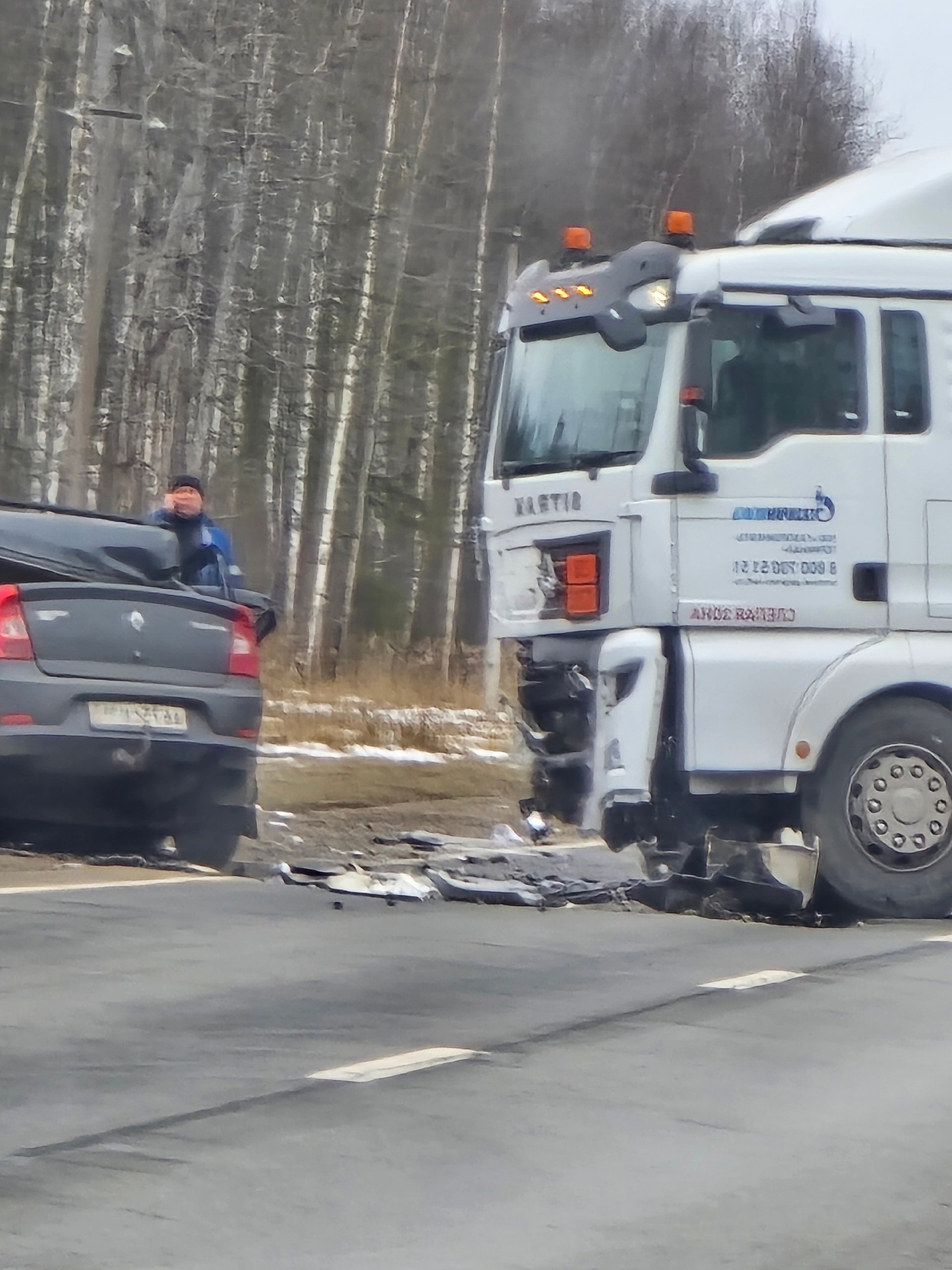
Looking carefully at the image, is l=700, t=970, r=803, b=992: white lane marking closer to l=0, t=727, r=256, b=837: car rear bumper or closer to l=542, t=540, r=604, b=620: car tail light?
l=542, t=540, r=604, b=620: car tail light

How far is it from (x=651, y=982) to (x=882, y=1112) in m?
2.04

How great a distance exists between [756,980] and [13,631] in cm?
381

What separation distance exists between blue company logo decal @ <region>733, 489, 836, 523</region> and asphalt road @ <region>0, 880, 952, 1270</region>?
6.16 feet

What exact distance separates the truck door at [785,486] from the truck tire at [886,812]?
49 centimetres

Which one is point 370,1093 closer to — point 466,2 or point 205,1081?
point 205,1081

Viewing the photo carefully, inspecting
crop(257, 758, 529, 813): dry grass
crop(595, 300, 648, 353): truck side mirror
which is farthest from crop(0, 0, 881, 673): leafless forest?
crop(595, 300, 648, 353): truck side mirror

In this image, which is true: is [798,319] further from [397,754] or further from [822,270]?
[397,754]

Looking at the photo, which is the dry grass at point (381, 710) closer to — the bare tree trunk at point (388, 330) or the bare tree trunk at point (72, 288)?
the bare tree trunk at point (72, 288)

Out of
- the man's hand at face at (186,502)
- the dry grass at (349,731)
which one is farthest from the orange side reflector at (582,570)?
the dry grass at (349,731)

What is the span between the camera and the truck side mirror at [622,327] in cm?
1041

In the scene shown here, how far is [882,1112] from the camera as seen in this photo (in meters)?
6.20

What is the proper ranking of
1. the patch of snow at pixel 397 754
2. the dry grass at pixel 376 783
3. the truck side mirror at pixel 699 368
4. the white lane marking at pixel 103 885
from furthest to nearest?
the patch of snow at pixel 397 754 < the dry grass at pixel 376 783 < the truck side mirror at pixel 699 368 < the white lane marking at pixel 103 885

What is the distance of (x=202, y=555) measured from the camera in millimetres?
13836

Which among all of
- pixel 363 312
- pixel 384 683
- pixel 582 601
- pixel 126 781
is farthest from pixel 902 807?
pixel 363 312
